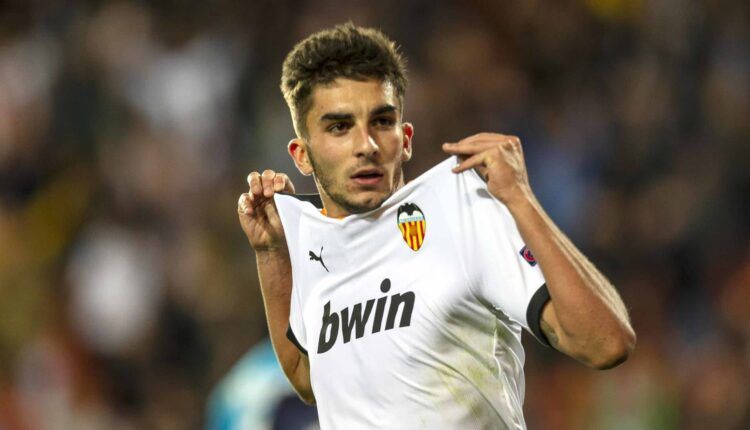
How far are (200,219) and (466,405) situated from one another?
4466 mm

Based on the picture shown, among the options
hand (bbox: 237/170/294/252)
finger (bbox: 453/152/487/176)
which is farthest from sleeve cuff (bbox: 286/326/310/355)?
finger (bbox: 453/152/487/176)

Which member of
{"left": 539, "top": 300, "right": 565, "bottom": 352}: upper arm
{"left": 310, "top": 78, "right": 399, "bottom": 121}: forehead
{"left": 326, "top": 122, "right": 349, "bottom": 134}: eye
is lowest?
{"left": 539, "top": 300, "right": 565, "bottom": 352}: upper arm

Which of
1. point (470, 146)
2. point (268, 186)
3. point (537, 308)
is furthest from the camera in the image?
point (268, 186)

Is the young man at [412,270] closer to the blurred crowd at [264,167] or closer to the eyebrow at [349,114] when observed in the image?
the eyebrow at [349,114]

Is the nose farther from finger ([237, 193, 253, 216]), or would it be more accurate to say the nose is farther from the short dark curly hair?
finger ([237, 193, 253, 216])

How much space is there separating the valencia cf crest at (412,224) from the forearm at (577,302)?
16.3 inches

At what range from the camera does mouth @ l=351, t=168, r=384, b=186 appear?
3.23 m

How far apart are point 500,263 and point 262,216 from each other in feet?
3.40

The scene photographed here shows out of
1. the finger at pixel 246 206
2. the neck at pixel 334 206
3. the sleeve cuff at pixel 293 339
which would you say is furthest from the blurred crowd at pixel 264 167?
the neck at pixel 334 206

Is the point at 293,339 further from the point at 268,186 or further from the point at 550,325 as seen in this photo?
the point at 550,325

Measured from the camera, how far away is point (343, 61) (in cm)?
329

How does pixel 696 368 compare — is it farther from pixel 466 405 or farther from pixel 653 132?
pixel 466 405

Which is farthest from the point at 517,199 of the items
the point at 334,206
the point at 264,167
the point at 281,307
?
the point at 264,167

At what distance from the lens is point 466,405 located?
3.02m
